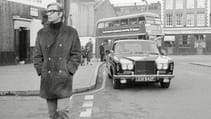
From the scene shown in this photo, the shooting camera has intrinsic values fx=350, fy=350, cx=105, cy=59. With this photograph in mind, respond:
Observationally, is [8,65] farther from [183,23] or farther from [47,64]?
[183,23]

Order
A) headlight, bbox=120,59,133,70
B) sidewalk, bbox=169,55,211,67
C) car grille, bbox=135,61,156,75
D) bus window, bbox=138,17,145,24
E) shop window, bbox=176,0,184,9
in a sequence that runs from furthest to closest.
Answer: shop window, bbox=176,0,184,9 → bus window, bbox=138,17,145,24 → sidewalk, bbox=169,55,211,67 → car grille, bbox=135,61,156,75 → headlight, bbox=120,59,133,70

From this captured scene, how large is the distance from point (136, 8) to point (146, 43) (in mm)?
74725

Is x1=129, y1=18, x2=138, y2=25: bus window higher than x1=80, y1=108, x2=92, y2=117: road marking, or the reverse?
x1=129, y1=18, x2=138, y2=25: bus window

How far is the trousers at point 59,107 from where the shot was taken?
4320mm

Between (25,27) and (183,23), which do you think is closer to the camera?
(25,27)

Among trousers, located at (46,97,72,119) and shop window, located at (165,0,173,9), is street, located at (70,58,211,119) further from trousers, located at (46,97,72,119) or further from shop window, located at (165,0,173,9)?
shop window, located at (165,0,173,9)

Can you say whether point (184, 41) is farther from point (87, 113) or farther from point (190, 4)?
point (87, 113)

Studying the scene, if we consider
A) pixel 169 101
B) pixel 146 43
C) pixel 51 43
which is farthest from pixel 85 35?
pixel 51 43

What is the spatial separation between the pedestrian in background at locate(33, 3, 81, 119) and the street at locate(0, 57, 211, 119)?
7.67ft

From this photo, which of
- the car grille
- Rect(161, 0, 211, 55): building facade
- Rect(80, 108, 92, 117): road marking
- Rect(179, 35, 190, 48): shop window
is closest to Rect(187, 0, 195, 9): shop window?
Rect(161, 0, 211, 55): building facade

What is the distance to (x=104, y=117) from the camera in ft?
21.6

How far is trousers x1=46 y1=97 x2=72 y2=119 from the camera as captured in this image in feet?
Result: 14.2

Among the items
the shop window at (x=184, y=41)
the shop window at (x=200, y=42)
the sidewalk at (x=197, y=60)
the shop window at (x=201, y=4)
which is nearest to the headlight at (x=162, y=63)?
the sidewalk at (x=197, y=60)

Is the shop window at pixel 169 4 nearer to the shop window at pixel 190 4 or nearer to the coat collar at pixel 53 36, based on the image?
the shop window at pixel 190 4
